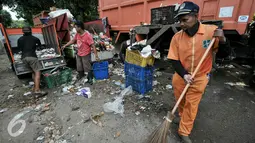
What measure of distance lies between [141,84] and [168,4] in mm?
2537

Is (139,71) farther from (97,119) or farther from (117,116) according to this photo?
(97,119)

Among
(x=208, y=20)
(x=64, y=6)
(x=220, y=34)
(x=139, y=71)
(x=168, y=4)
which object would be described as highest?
(x=64, y=6)

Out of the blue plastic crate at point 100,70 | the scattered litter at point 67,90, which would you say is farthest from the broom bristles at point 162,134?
the blue plastic crate at point 100,70

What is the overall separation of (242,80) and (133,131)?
10.6 feet

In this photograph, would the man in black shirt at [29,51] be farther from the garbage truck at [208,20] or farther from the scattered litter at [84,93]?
the garbage truck at [208,20]

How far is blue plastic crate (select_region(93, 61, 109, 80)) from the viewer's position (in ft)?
12.7

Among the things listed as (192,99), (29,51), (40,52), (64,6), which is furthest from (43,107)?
(64,6)

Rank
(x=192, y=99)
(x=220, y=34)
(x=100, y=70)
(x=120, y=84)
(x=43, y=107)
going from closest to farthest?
1. (x=220, y=34)
2. (x=192, y=99)
3. (x=43, y=107)
4. (x=120, y=84)
5. (x=100, y=70)

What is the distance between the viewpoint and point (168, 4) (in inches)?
158

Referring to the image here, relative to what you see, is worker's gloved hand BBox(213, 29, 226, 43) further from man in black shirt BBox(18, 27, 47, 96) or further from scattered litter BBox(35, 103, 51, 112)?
man in black shirt BBox(18, 27, 47, 96)

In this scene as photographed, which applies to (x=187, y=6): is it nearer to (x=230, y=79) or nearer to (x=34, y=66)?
(x=230, y=79)

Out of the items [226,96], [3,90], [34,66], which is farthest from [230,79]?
[3,90]

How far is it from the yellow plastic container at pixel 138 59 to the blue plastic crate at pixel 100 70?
3.29 ft

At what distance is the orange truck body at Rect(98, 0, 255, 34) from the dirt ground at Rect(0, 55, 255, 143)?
1.48 meters
